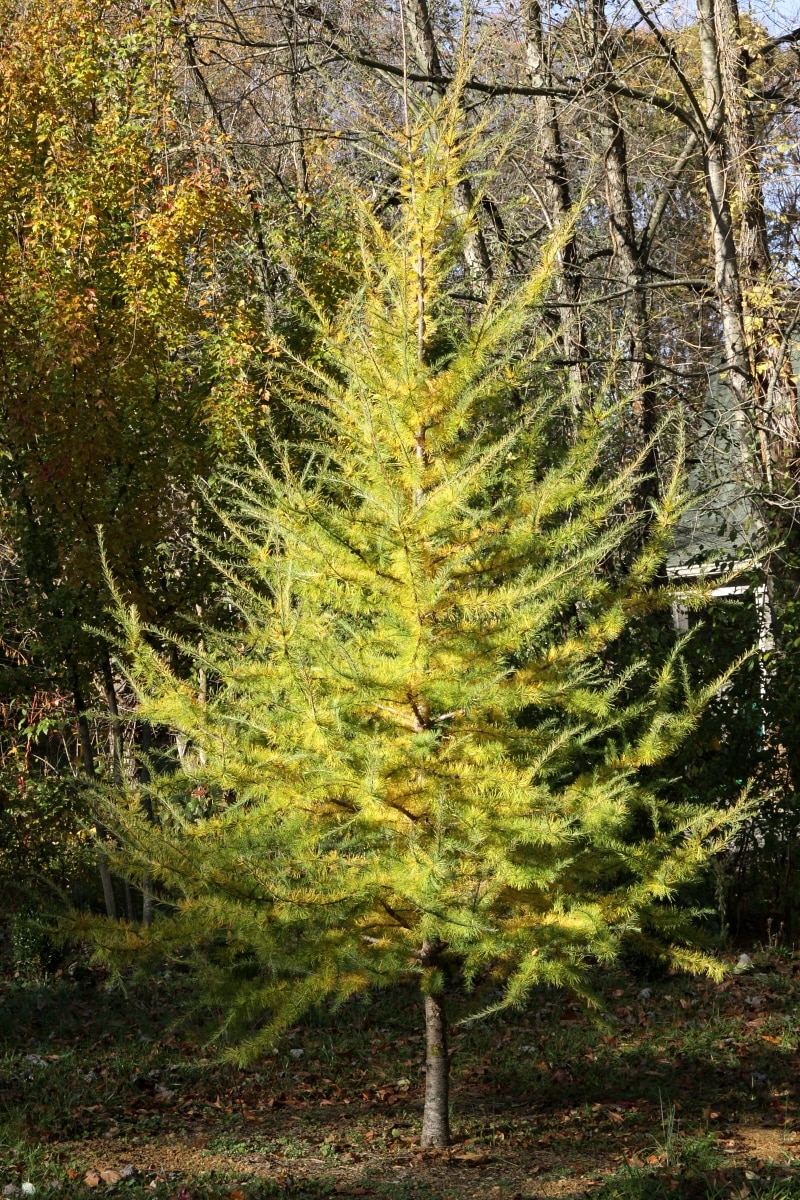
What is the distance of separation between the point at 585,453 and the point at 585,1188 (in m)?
3.18

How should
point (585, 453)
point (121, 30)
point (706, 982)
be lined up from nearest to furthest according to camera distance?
1. point (585, 453)
2. point (706, 982)
3. point (121, 30)

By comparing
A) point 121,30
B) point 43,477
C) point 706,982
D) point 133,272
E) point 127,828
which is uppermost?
point 121,30

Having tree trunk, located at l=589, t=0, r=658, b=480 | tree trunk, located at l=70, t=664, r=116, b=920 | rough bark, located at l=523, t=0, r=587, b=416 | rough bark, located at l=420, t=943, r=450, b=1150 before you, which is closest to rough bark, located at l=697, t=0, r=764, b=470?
tree trunk, located at l=589, t=0, r=658, b=480

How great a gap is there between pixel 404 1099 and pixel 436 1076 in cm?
131

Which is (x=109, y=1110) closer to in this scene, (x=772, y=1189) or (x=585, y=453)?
(x=772, y=1189)

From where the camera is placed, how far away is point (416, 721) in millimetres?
5562

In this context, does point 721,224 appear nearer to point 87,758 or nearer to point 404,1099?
point 87,758

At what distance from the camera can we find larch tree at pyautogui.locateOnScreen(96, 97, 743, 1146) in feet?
16.7

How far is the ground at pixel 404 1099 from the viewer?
5.72 m

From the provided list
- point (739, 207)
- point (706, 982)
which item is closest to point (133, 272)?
point (739, 207)

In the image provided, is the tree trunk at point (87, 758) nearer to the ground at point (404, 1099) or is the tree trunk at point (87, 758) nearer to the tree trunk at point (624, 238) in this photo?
the ground at point (404, 1099)

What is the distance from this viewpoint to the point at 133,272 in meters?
10.2

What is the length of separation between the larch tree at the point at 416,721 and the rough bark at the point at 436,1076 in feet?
0.86

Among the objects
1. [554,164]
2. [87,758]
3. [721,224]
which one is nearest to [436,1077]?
[87,758]
